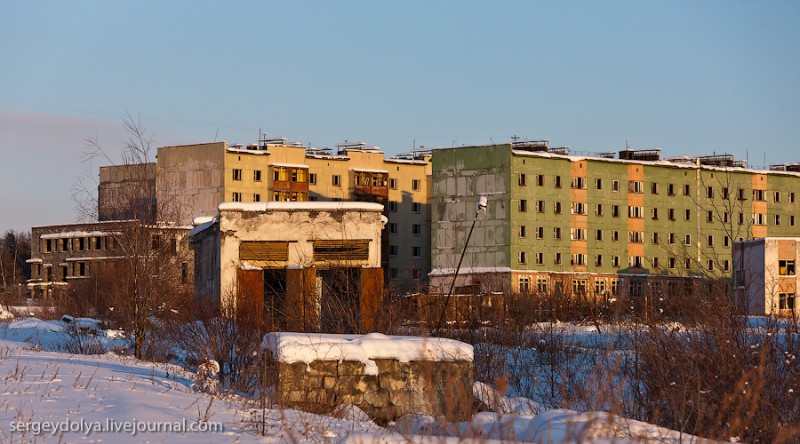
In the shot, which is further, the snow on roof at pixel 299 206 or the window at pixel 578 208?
the window at pixel 578 208

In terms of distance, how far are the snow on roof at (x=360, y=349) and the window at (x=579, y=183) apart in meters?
71.6

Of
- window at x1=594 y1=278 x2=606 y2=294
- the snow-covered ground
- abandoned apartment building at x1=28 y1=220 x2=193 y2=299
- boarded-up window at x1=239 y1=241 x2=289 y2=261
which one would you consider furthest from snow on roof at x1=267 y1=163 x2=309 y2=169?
the snow-covered ground

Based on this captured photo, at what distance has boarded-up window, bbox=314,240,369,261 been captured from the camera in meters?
37.6

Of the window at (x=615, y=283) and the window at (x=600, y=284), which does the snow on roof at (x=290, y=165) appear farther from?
the window at (x=615, y=283)

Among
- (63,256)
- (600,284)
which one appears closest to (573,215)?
(600,284)

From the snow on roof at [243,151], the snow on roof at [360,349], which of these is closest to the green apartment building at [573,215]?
the snow on roof at [243,151]

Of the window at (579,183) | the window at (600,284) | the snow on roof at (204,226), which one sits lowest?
the window at (600,284)

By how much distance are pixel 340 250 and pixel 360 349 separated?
22.3 metres

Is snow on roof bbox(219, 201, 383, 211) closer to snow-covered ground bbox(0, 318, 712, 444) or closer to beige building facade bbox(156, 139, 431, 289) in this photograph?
snow-covered ground bbox(0, 318, 712, 444)

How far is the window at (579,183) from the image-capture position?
86.8 m

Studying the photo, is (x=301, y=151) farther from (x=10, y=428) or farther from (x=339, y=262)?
(x=10, y=428)

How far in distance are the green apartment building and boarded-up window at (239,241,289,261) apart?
41159 millimetres

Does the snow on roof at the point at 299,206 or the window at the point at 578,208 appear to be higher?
the window at the point at 578,208

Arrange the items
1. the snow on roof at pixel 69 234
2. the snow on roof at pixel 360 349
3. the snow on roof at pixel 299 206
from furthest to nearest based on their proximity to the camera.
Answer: the snow on roof at pixel 69 234
the snow on roof at pixel 299 206
the snow on roof at pixel 360 349
